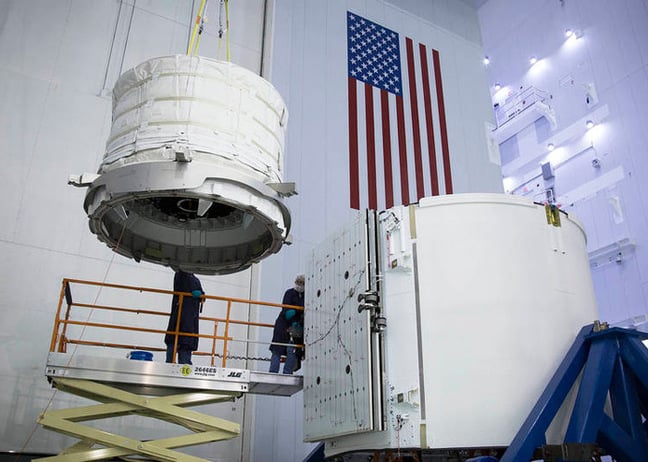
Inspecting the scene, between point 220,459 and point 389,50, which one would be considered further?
point 389,50

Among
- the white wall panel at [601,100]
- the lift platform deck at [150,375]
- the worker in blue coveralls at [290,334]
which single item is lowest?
the lift platform deck at [150,375]

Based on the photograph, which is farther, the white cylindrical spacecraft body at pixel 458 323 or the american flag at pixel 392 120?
the american flag at pixel 392 120

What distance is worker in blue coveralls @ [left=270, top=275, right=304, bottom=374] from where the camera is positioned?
10.6 metres

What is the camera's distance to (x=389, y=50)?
19859 millimetres

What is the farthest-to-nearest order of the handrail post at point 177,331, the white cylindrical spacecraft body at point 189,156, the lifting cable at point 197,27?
1. the lifting cable at point 197,27
2. the handrail post at point 177,331
3. the white cylindrical spacecraft body at point 189,156

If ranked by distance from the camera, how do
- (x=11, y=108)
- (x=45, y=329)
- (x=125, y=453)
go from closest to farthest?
(x=125, y=453) → (x=45, y=329) → (x=11, y=108)

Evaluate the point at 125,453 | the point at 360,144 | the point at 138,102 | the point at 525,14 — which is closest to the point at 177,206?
the point at 138,102

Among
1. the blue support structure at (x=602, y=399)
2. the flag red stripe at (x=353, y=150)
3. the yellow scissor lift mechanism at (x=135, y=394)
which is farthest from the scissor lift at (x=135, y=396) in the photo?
the flag red stripe at (x=353, y=150)

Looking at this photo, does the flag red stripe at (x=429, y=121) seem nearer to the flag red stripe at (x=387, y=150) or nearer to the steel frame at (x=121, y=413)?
the flag red stripe at (x=387, y=150)

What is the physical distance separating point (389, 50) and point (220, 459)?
45.1 feet

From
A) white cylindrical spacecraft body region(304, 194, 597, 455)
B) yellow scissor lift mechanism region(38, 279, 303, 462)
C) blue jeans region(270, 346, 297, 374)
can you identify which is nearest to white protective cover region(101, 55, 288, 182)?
white cylindrical spacecraft body region(304, 194, 597, 455)

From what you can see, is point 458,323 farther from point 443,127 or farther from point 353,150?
point 443,127

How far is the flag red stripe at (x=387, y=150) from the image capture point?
17.5 m

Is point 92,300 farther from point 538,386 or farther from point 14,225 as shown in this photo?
point 538,386
